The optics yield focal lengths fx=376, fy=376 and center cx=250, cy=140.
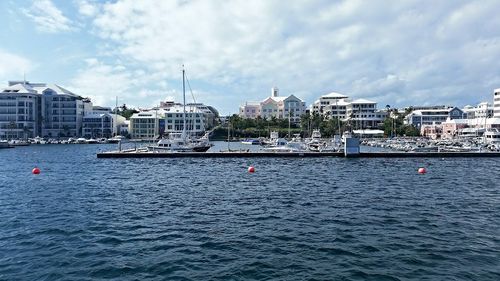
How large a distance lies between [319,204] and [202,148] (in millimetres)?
56543

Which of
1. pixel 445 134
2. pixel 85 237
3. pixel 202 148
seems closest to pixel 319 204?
pixel 85 237

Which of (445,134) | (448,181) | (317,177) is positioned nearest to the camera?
(448,181)

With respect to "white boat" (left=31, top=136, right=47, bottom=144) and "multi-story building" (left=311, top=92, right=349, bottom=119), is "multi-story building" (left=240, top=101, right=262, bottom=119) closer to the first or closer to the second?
"multi-story building" (left=311, top=92, right=349, bottom=119)

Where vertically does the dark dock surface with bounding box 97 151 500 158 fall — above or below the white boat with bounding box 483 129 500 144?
below

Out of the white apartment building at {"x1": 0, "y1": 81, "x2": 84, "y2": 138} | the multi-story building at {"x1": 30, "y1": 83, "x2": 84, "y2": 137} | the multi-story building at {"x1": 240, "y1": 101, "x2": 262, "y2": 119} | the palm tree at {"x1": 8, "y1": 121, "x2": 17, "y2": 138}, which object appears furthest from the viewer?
the multi-story building at {"x1": 240, "y1": 101, "x2": 262, "y2": 119}

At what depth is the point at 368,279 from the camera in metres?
13.6

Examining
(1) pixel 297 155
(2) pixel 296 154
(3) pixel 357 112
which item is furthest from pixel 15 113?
(3) pixel 357 112

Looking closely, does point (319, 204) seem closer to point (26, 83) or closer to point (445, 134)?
point (445, 134)

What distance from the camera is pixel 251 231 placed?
64.5ft

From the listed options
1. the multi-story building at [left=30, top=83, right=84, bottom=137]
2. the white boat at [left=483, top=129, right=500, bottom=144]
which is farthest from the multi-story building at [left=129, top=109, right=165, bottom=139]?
the white boat at [left=483, top=129, right=500, bottom=144]

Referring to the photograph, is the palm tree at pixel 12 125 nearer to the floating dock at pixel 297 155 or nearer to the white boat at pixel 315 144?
the floating dock at pixel 297 155

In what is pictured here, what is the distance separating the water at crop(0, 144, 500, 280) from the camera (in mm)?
14578

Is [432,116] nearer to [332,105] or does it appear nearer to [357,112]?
[357,112]

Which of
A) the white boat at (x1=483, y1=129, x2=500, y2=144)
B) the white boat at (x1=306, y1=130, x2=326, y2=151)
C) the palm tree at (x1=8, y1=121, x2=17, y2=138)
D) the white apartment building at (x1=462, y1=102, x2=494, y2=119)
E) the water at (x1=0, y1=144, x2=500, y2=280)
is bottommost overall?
the water at (x1=0, y1=144, x2=500, y2=280)
